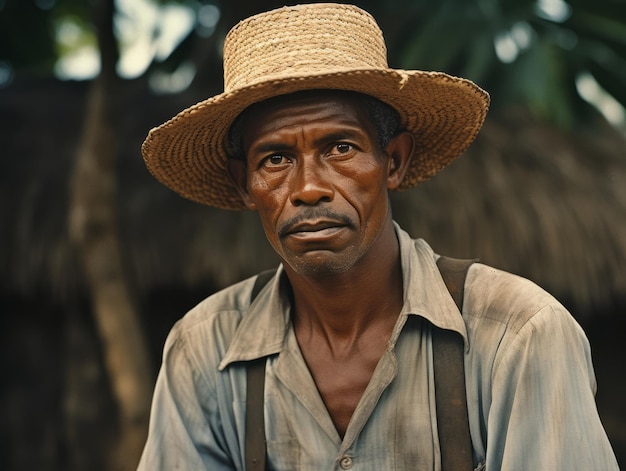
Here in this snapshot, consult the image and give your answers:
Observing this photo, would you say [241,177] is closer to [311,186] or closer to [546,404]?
[311,186]

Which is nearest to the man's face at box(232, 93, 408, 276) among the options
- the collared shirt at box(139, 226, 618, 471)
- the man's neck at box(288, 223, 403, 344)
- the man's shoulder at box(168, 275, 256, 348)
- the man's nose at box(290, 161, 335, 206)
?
the man's nose at box(290, 161, 335, 206)

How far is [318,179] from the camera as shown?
7.82 feet

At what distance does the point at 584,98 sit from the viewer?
4.62 metres

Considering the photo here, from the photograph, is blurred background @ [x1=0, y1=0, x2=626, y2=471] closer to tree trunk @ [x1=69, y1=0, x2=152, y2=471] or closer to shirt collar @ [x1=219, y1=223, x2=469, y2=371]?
tree trunk @ [x1=69, y1=0, x2=152, y2=471]

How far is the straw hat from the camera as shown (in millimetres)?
2365

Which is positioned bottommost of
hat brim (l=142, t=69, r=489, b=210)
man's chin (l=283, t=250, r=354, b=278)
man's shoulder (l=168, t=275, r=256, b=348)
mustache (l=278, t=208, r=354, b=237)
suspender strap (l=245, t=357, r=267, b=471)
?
suspender strap (l=245, t=357, r=267, b=471)

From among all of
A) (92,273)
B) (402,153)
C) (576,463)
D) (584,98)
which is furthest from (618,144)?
(576,463)

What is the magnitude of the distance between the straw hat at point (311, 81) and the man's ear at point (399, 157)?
1.4 inches

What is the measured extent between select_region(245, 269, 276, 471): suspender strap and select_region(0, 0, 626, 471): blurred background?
2.46 m

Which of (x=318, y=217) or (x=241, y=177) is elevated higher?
(x=241, y=177)

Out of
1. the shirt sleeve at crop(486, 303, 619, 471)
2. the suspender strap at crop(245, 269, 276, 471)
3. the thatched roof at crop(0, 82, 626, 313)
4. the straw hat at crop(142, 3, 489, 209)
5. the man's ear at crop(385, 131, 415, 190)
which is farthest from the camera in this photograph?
the thatched roof at crop(0, 82, 626, 313)

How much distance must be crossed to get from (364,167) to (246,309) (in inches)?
23.9

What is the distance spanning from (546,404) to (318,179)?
2.45ft

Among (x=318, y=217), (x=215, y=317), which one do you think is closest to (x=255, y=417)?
(x=215, y=317)
